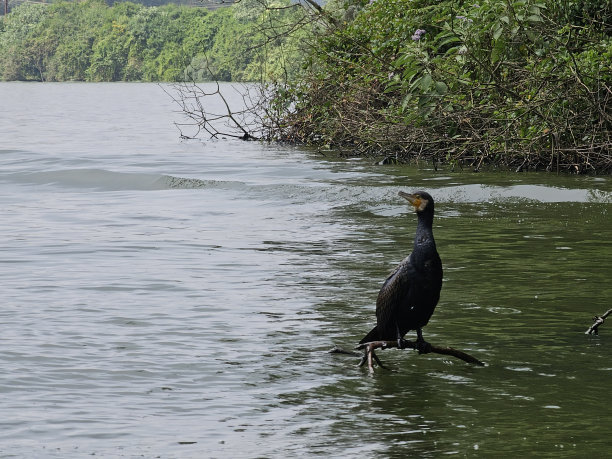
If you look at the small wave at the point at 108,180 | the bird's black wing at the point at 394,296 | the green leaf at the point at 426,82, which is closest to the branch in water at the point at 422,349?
the bird's black wing at the point at 394,296

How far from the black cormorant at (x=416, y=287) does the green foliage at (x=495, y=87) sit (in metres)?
5.87

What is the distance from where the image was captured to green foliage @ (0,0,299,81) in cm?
12469

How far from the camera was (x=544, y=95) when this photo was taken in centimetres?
1627

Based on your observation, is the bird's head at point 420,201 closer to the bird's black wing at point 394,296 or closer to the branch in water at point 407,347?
the bird's black wing at point 394,296

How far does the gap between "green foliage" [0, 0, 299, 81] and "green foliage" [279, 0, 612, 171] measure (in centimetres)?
9559

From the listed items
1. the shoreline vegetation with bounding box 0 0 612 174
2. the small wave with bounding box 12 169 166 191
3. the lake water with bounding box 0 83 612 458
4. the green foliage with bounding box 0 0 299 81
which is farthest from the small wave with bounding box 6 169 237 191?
the green foliage with bounding box 0 0 299 81

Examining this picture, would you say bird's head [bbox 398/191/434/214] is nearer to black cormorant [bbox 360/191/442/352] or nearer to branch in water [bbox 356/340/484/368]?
black cormorant [bbox 360/191/442/352]

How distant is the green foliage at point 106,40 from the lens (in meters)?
125

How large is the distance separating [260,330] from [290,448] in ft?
8.73

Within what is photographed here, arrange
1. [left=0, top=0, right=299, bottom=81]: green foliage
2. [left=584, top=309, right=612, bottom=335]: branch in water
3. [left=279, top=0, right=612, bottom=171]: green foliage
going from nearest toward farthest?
[left=584, top=309, right=612, bottom=335]: branch in water
[left=279, top=0, right=612, bottom=171]: green foliage
[left=0, top=0, right=299, bottom=81]: green foliage

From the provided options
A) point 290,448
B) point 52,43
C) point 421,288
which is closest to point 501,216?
point 421,288

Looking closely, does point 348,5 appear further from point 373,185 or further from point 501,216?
point 501,216

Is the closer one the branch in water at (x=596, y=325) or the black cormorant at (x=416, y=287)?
the black cormorant at (x=416, y=287)

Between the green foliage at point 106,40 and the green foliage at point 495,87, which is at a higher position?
the green foliage at point 106,40
